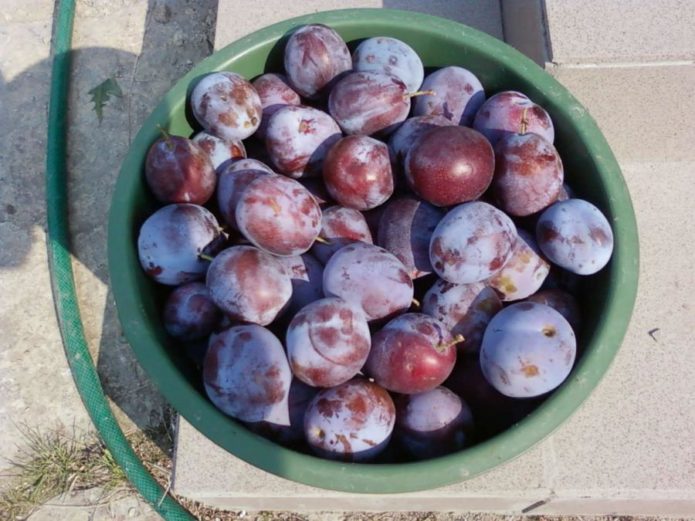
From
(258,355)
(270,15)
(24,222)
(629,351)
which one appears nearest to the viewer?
(258,355)

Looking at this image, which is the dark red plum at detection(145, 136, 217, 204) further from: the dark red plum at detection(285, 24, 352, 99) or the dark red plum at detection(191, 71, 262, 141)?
the dark red plum at detection(285, 24, 352, 99)

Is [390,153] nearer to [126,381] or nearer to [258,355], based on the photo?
[258,355]

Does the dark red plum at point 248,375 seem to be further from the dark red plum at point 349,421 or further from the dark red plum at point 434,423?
the dark red plum at point 434,423

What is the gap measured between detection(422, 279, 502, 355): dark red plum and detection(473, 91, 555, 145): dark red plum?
0.33 metres

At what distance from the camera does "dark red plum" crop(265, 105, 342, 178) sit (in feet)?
4.39

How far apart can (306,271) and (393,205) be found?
226 mm

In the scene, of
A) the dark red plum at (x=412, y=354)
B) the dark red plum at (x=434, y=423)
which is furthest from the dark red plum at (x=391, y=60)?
the dark red plum at (x=434, y=423)

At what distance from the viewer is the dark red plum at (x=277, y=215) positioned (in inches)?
46.8

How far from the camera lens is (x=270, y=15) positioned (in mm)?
2002

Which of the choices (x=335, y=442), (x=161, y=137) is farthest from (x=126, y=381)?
(x=335, y=442)

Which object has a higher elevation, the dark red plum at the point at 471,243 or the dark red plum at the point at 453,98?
the dark red plum at the point at 453,98

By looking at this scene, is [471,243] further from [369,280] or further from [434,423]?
[434,423]

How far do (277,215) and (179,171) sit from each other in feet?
0.85

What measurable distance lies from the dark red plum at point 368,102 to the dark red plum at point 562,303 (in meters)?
0.47
